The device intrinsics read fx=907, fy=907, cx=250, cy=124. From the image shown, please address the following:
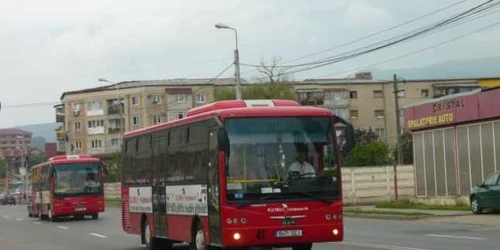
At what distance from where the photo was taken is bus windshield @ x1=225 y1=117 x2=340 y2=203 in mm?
15117

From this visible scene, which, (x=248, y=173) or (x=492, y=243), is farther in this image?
(x=492, y=243)

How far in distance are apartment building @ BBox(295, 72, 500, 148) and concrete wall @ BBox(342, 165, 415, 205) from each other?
61753 mm

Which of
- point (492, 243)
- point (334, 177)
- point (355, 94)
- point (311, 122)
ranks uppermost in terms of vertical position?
point (355, 94)

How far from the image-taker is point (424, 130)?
4138 centimetres

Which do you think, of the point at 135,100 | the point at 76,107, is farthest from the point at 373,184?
the point at 76,107

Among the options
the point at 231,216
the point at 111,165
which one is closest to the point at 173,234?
the point at 231,216

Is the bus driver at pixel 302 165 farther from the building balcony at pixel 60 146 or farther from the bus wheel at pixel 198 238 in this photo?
the building balcony at pixel 60 146

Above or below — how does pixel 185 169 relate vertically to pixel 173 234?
above

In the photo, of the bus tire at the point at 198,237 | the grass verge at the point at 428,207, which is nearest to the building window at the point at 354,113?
the grass verge at the point at 428,207

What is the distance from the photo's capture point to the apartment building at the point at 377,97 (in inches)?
4294

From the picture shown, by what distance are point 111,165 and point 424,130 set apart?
57541 millimetres

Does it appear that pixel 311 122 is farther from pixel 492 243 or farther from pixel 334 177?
pixel 492 243

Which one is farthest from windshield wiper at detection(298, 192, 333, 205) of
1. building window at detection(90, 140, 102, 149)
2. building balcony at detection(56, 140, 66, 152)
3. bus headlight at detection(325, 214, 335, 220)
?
building balcony at detection(56, 140, 66, 152)

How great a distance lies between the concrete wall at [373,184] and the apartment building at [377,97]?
2431 inches
